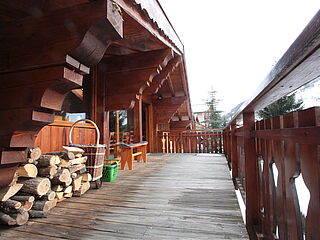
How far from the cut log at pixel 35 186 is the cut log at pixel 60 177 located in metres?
0.15

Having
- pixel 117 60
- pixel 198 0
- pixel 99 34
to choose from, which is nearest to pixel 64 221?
pixel 99 34

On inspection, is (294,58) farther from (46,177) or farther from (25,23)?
(46,177)

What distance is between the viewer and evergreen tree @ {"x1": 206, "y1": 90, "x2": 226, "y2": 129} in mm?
23344

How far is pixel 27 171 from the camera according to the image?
163cm

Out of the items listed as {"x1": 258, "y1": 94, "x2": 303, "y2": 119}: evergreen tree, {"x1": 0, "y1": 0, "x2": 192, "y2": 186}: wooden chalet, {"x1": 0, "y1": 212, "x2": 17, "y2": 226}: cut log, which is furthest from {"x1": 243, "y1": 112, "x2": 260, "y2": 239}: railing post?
{"x1": 258, "y1": 94, "x2": 303, "y2": 119}: evergreen tree

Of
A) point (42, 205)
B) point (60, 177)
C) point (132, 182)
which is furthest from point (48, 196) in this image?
point (132, 182)

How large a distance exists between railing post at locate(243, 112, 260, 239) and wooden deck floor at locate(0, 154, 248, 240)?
134 mm

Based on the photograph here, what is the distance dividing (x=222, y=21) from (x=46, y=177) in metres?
20.3

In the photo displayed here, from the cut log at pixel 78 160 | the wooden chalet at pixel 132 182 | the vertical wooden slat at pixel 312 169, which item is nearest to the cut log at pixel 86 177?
the wooden chalet at pixel 132 182

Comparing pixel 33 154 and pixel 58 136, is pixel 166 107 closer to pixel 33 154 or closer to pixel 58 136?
pixel 58 136

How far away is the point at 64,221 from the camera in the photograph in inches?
61.4

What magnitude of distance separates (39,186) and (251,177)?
182cm

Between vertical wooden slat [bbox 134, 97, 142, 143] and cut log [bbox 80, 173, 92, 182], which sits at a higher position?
vertical wooden slat [bbox 134, 97, 142, 143]

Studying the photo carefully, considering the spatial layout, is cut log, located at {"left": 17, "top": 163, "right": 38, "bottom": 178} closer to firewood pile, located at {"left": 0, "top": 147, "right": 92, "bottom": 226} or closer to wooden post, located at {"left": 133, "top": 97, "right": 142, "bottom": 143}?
firewood pile, located at {"left": 0, "top": 147, "right": 92, "bottom": 226}
